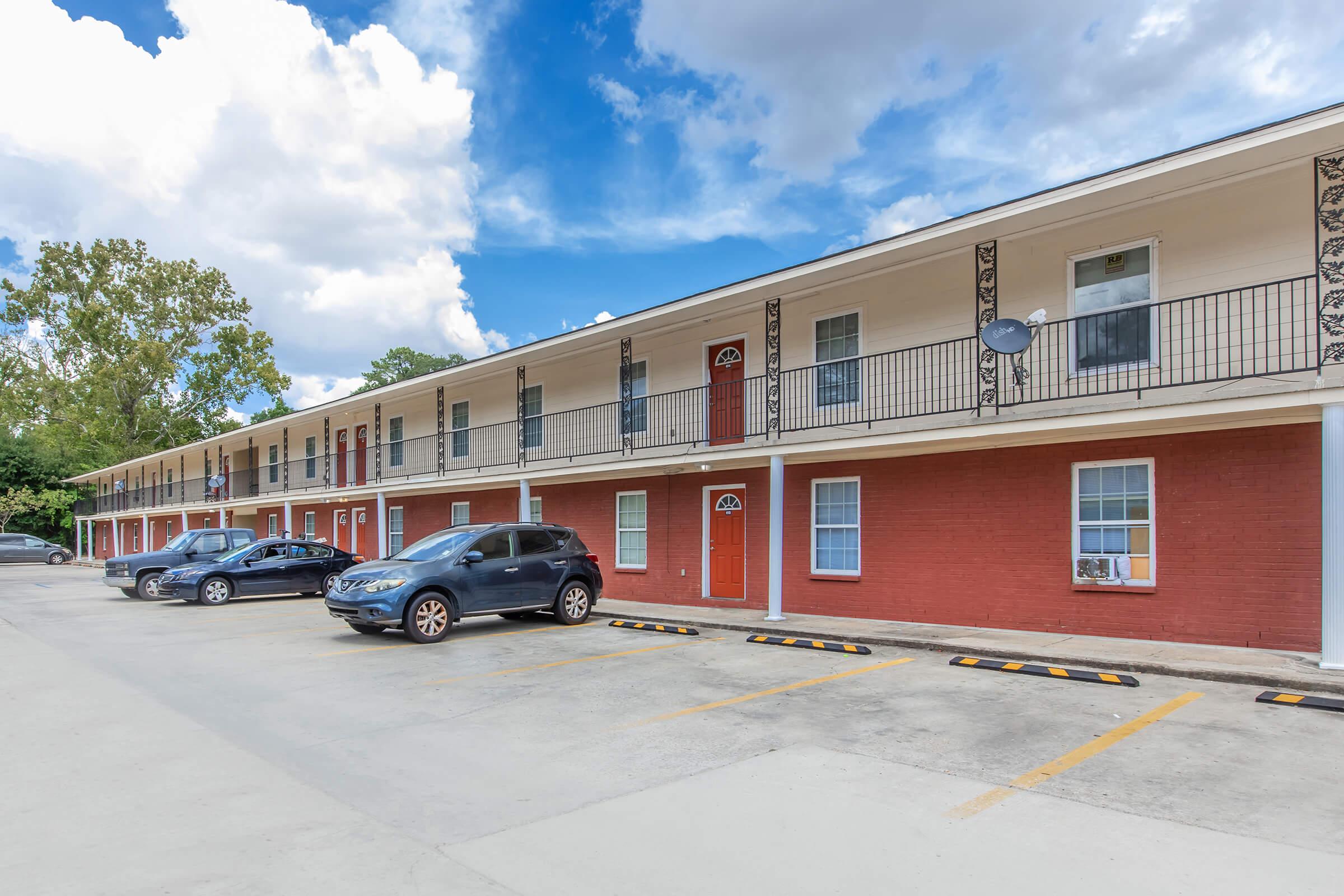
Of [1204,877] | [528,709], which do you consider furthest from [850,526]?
[1204,877]

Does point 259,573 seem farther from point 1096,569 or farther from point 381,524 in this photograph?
point 1096,569

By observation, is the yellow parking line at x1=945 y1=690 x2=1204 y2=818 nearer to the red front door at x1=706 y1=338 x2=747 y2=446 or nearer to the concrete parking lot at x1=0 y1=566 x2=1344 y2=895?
the concrete parking lot at x1=0 y1=566 x2=1344 y2=895

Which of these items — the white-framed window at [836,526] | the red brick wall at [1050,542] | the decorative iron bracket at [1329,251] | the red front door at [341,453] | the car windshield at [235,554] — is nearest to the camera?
the decorative iron bracket at [1329,251]

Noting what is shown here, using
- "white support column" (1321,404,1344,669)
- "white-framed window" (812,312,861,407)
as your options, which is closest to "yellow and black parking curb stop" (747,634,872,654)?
"white-framed window" (812,312,861,407)

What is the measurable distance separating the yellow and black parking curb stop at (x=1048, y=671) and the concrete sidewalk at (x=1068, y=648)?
39 centimetres

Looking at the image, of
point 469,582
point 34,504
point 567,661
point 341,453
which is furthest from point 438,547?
point 34,504

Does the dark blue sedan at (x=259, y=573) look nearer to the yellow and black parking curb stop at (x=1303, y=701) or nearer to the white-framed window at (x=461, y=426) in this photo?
the white-framed window at (x=461, y=426)

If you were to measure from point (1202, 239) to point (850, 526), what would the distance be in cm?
627

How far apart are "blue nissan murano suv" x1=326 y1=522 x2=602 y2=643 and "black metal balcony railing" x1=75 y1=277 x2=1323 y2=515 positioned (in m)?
3.15

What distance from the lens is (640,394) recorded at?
17.3 metres

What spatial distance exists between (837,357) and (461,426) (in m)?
13.1

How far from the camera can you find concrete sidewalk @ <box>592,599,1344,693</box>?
7.93 m

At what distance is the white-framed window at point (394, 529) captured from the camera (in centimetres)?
2545

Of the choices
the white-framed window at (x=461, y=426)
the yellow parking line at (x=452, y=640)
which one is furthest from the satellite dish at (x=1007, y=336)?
the white-framed window at (x=461, y=426)
